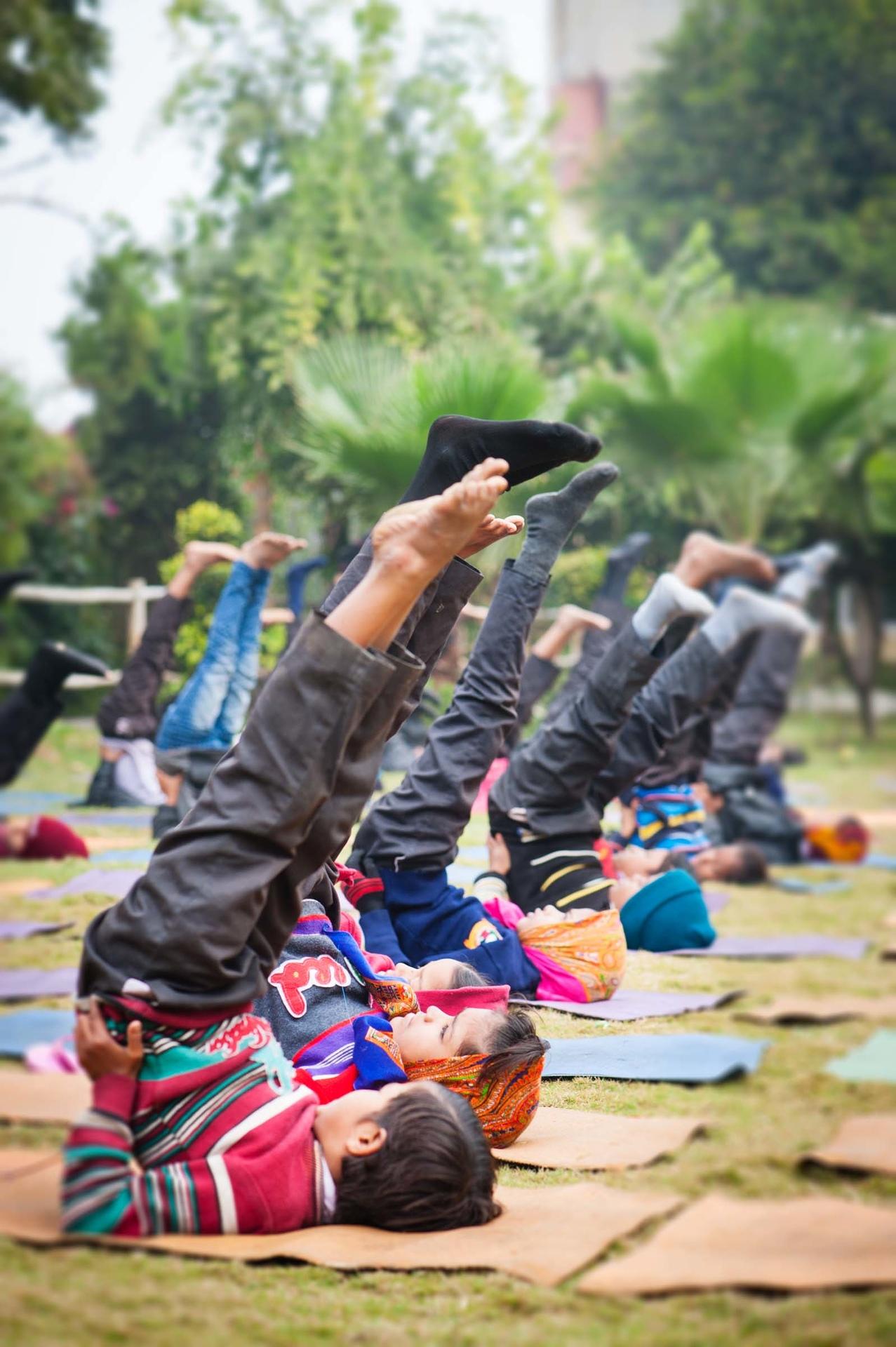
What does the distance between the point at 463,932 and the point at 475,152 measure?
5.29 m

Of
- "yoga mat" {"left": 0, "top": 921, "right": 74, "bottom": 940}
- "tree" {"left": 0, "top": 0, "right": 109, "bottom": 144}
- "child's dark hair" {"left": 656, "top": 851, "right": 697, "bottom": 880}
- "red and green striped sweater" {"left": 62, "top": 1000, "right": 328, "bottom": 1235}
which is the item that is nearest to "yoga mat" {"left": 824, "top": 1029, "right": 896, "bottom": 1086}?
"child's dark hair" {"left": 656, "top": 851, "right": 697, "bottom": 880}

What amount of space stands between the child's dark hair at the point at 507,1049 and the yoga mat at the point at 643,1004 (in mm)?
359

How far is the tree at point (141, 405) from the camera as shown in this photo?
10.6ft

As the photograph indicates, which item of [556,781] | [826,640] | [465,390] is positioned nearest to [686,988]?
[556,781]

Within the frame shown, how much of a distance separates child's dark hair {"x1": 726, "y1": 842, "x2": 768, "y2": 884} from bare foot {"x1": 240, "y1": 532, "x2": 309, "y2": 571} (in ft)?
6.29

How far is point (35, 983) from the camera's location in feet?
5.78

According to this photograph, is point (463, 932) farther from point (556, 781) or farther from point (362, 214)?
point (362, 214)

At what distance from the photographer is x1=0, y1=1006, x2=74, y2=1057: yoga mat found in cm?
140

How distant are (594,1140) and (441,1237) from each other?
410 mm

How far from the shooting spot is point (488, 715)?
7.78ft

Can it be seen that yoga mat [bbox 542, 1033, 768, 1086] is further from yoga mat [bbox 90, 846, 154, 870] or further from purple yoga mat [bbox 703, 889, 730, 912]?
purple yoga mat [bbox 703, 889, 730, 912]

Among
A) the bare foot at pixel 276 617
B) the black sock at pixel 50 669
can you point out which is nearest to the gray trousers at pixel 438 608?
the bare foot at pixel 276 617

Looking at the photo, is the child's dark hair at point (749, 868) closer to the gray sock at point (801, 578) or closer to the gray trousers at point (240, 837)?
the gray sock at point (801, 578)

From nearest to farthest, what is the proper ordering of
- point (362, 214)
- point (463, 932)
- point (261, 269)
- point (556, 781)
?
point (463, 932), point (556, 781), point (261, 269), point (362, 214)
